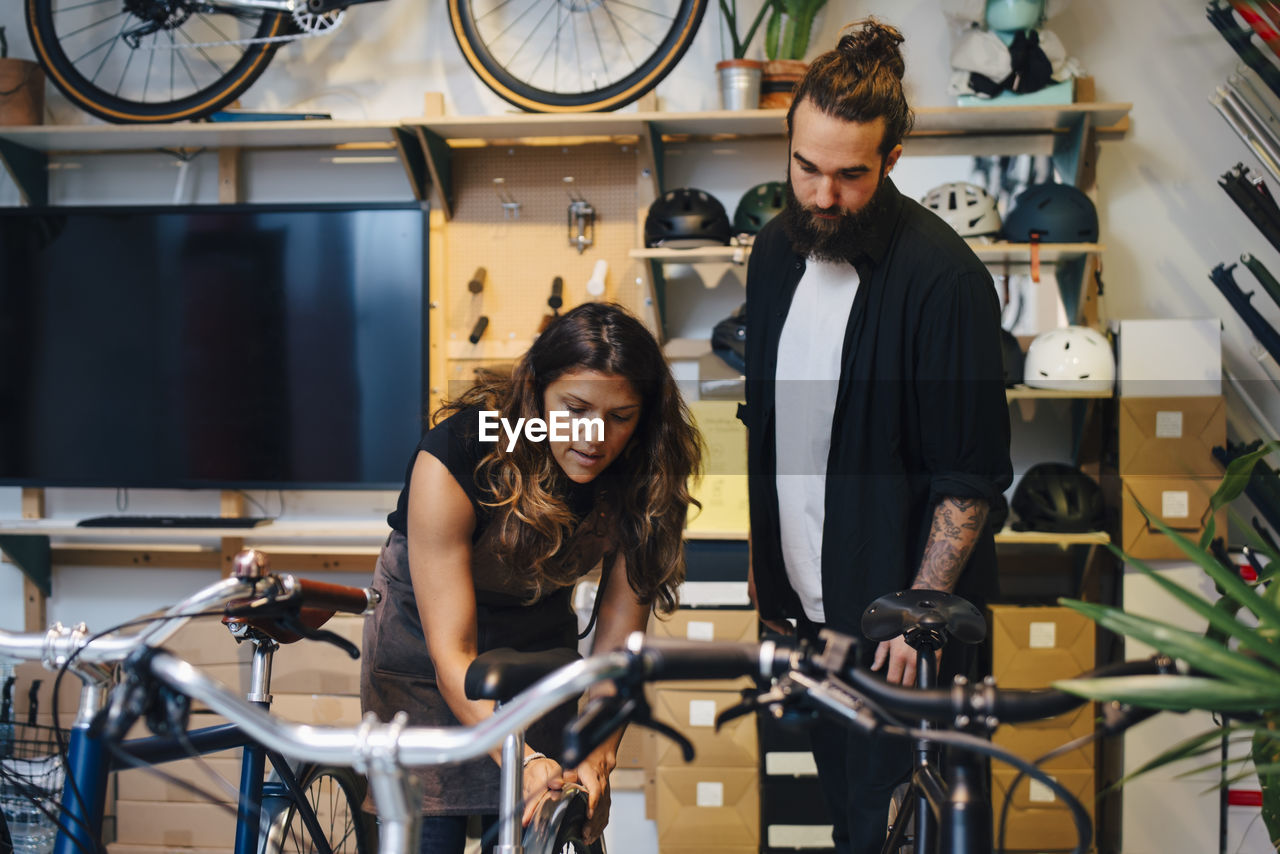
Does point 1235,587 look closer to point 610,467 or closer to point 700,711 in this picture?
point 610,467

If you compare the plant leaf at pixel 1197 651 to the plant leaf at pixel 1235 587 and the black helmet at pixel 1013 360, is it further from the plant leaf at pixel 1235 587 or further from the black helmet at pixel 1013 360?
the black helmet at pixel 1013 360

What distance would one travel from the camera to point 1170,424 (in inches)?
109

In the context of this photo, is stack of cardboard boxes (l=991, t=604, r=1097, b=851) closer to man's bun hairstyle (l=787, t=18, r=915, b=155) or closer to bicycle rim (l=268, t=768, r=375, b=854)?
man's bun hairstyle (l=787, t=18, r=915, b=155)

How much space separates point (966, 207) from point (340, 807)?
7.19 feet

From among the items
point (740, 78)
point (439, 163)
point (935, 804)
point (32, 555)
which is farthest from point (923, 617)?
point (32, 555)

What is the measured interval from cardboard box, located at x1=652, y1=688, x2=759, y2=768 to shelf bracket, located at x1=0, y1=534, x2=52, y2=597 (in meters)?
2.14

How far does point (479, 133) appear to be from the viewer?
10.1 feet

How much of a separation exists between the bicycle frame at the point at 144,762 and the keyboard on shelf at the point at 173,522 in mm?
1797

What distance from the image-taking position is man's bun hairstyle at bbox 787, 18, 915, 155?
1605mm

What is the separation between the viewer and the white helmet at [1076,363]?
2773 mm

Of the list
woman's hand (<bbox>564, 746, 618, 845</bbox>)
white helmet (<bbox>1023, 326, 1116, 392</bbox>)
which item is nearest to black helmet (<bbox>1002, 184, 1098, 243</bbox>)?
white helmet (<bbox>1023, 326, 1116, 392</bbox>)

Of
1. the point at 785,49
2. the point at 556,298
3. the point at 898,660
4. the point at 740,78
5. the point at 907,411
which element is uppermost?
the point at 785,49

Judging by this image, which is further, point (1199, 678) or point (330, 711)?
point (330, 711)

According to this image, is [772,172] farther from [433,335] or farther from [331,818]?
[331,818]
